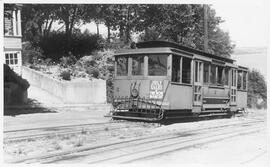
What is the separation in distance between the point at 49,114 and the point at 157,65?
18.8 feet

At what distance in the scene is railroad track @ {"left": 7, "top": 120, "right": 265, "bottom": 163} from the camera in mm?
7797

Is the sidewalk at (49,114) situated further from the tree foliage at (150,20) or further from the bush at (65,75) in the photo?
the tree foliage at (150,20)

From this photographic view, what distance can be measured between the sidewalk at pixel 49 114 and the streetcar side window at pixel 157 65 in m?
2.95

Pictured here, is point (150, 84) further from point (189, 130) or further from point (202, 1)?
point (202, 1)

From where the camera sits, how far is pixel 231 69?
17.8 m

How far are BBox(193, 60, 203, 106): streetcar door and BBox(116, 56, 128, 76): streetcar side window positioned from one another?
269 cm

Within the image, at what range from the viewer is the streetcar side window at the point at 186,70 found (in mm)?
13922

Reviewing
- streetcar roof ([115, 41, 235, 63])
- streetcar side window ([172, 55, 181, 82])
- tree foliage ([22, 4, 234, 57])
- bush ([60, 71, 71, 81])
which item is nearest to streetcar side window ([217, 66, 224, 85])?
streetcar roof ([115, 41, 235, 63])

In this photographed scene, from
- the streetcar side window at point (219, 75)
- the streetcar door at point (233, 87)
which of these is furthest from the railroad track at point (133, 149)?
the streetcar door at point (233, 87)

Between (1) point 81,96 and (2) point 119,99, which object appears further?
(1) point 81,96

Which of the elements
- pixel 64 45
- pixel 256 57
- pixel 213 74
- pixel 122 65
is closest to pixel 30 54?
pixel 64 45

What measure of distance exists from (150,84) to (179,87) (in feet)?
3.64

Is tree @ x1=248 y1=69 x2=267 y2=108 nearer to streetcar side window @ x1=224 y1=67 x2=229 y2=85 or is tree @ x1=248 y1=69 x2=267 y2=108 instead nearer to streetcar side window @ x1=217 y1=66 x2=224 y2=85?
streetcar side window @ x1=224 y1=67 x2=229 y2=85

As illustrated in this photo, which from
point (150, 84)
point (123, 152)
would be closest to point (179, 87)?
point (150, 84)
